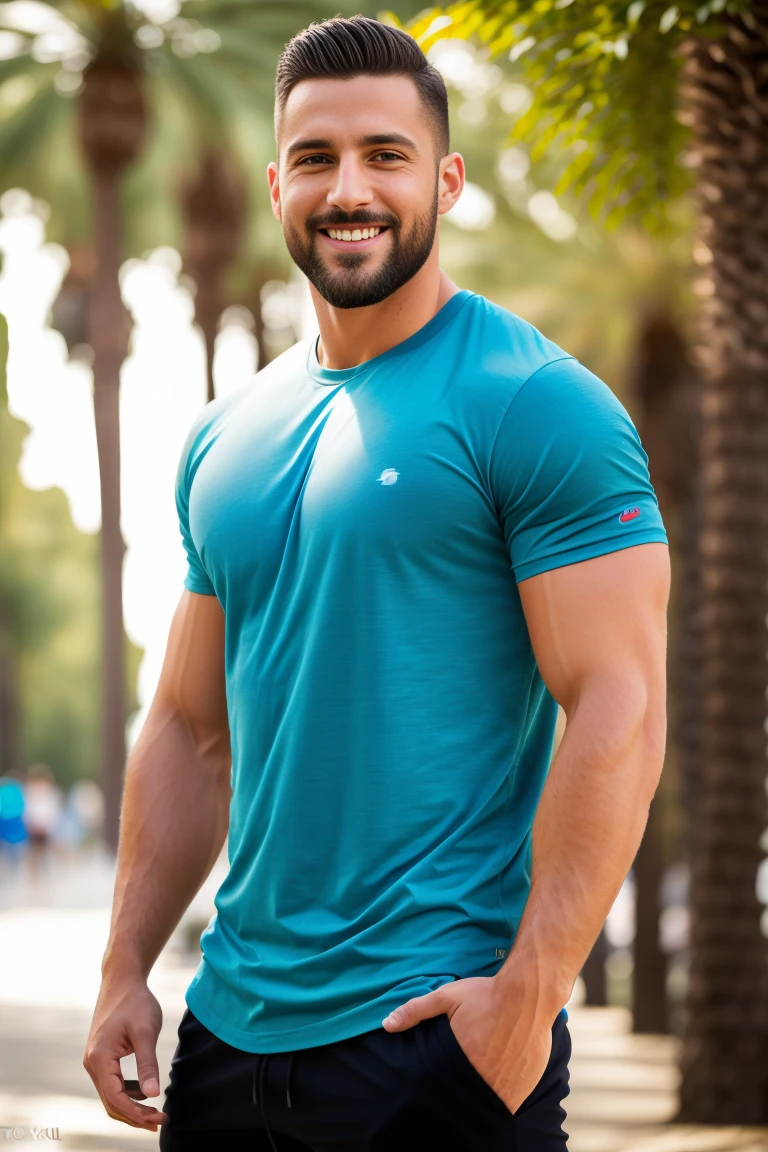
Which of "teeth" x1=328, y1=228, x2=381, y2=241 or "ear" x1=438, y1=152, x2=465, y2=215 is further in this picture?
"ear" x1=438, y1=152, x2=465, y2=215

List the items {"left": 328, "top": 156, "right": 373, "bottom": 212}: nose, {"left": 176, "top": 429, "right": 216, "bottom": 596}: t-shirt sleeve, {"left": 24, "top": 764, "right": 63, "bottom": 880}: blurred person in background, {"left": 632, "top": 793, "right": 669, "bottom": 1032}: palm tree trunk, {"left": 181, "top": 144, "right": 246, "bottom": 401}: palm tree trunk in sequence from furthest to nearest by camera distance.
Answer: {"left": 24, "top": 764, "right": 63, "bottom": 880}: blurred person in background < {"left": 181, "top": 144, "right": 246, "bottom": 401}: palm tree trunk < {"left": 632, "top": 793, "right": 669, "bottom": 1032}: palm tree trunk < {"left": 176, "top": 429, "right": 216, "bottom": 596}: t-shirt sleeve < {"left": 328, "top": 156, "right": 373, "bottom": 212}: nose

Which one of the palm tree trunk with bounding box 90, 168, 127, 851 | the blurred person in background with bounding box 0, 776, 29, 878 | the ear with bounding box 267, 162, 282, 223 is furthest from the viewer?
the blurred person in background with bounding box 0, 776, 29, 878

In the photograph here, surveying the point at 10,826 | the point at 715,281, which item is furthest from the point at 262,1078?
the point at 10,826

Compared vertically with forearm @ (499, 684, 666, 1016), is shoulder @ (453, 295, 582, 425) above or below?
above

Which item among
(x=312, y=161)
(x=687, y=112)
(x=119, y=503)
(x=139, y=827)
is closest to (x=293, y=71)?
(x=312, y=161)

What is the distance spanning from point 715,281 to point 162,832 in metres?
6.36

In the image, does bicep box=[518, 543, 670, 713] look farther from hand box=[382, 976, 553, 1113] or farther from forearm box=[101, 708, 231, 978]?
forearm box=[101, 708, 231, 978]

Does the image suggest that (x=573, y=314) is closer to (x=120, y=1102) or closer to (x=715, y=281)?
(x=715, y=281)

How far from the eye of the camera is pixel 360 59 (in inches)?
94.7

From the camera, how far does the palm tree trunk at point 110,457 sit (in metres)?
20.8

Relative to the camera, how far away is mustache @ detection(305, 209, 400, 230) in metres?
2.37

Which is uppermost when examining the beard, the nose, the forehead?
the forehead

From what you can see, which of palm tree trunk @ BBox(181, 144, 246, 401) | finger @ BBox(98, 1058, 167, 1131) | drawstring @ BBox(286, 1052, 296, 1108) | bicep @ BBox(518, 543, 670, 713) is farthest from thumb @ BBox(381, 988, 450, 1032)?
palm tree trunk @ BBox(181, 144, 246, 401)

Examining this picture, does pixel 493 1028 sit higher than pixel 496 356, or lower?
lower
